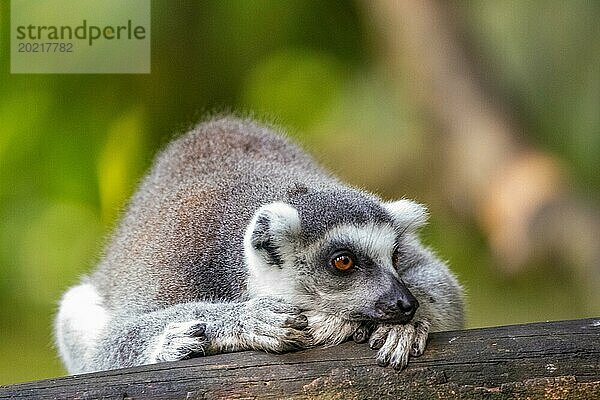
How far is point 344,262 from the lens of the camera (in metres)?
3.12

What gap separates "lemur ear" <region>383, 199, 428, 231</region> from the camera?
11.4 feet

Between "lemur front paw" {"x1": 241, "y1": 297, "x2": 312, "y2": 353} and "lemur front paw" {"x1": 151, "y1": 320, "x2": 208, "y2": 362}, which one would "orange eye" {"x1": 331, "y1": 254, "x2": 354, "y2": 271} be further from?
"lemur front paw" {"x1": 151, "y1": 320, "x2": 208, "y2": 362}

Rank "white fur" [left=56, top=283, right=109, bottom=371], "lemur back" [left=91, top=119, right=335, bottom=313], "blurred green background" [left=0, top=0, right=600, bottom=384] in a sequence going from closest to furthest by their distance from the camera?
1. "lemur back" [left=91, top=119, right=335, bottom=313]
2. "white fur" [left=56, top=283, right=109, bottom=371]
3. "blurred green background" [left=0, top=0, right=600, bottom=384]

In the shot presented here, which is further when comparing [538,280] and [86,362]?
[538,280]

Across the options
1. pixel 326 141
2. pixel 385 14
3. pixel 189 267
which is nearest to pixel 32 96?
pixel 326 141

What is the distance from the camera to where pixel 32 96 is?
6180mm

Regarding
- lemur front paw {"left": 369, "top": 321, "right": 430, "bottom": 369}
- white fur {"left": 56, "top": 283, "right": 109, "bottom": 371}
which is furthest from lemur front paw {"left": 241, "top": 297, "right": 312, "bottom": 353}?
white fur {"left": 56, "top": 283, "right": 109, "bottom": 371}

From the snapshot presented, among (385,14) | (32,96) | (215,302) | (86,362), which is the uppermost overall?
(385,14)

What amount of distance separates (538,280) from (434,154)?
1.18 m

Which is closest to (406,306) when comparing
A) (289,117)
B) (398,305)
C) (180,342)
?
(398,305)

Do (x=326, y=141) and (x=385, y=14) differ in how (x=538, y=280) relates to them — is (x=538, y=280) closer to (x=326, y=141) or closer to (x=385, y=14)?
(x=326, y=141)

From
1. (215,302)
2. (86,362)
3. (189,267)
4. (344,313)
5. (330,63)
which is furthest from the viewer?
(330,63)

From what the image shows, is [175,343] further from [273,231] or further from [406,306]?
[406,306]

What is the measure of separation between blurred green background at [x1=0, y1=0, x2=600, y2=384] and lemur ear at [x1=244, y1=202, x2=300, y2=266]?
2.26 metres
